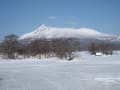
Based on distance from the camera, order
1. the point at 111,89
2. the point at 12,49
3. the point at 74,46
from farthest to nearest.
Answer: the point at 74,46, the point at 12,49, the point at 111,89

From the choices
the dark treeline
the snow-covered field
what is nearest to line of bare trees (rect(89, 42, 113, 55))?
the dark treeline

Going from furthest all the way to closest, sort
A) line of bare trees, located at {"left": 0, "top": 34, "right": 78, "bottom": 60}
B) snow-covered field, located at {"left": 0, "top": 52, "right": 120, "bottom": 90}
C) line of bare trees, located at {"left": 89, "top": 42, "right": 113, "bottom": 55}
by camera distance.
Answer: line of bare trees, located at {"left": 89, "top": 42, "right": 113, "bottom": 55}
line of bare trees, located at {"left": 0, "top": 34, "right": 78, "bottom": 60}
snow-covered field, located at {"left": 0, "top": 52, "right": 120, "bottom": 90}

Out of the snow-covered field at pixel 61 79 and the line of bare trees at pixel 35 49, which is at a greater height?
the line of bare trees at pixel 35 49

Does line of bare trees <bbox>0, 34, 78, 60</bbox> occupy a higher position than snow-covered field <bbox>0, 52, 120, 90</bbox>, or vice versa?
line of bare trees <bbox>0, 34, 78, 60</bbox>

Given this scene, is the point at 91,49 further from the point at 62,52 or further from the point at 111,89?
the point at 111,89

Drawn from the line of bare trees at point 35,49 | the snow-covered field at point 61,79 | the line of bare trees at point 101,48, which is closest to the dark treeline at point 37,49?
the line of bare trees at point 35,49

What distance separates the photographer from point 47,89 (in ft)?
37.9

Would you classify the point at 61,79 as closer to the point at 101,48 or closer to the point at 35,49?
the point at 35,49

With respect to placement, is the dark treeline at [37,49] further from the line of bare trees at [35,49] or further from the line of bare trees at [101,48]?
the line of bare trees at [101,48]

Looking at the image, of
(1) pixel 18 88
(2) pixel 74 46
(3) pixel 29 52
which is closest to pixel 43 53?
(3) pixel 29 52

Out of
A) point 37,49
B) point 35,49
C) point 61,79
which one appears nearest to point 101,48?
point 37,49

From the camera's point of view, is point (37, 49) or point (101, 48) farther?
point (101, 48)

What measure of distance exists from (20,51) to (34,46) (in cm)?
562

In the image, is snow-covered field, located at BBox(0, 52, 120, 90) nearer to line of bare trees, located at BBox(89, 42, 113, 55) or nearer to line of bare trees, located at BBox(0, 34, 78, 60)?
line of bare trees, located at BBox(0, 34, 78, 60)
